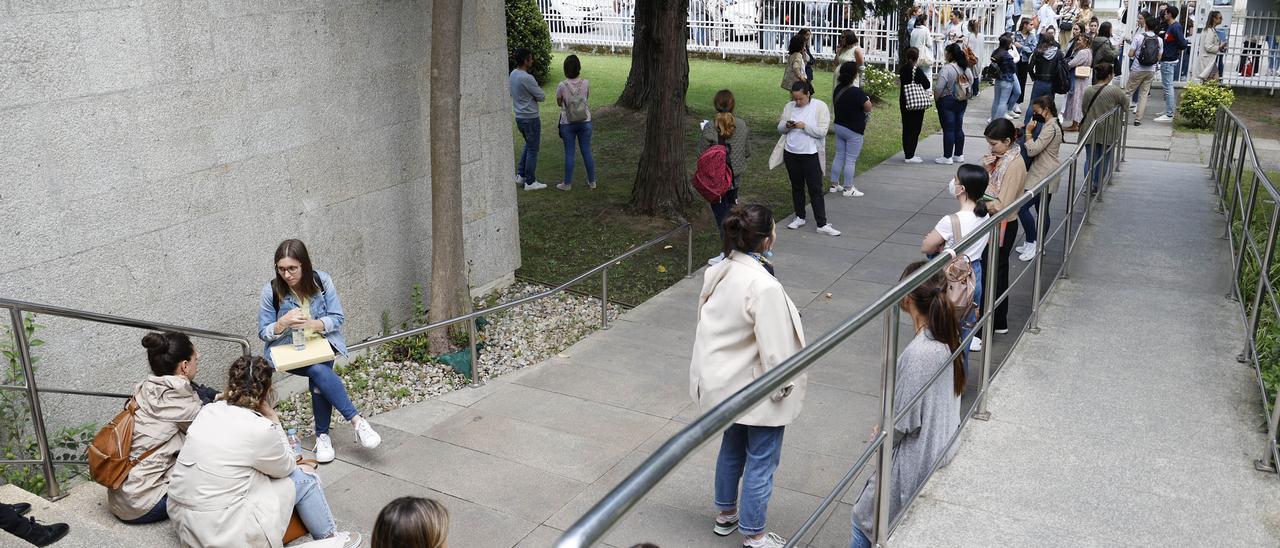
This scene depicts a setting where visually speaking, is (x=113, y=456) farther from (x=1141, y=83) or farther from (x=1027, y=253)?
(x=1141, y=83)

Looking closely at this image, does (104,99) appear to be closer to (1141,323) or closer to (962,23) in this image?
(1141,323)

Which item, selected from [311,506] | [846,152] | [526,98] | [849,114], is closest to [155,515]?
[311,506]

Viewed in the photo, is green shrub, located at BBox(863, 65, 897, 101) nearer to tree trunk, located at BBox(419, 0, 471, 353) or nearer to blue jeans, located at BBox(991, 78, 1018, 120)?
blue jeans, located at BBox(991, 78, 1018, 120)

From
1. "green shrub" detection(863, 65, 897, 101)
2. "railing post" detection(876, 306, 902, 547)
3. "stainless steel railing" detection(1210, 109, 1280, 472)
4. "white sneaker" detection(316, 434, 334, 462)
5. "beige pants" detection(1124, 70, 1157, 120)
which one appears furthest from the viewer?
"green shrub" detection(863, 65, 897, 101)

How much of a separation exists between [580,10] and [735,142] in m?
17.3

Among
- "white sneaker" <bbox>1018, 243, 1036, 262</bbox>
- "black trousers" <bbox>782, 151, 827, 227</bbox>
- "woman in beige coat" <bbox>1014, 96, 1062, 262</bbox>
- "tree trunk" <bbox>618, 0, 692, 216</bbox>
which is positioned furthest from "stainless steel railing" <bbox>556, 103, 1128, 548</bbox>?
"tree trunk" <bbox>618, 0, 692, 216</bbox>

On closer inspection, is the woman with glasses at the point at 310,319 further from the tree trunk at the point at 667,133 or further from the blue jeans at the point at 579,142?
the blue jeans at the point at 579,142

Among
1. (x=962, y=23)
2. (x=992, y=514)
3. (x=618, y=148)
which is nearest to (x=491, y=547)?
(x=992, y=514)

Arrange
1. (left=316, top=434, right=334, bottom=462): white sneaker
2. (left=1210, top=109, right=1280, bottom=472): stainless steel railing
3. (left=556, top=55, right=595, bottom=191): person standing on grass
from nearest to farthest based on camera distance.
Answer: (left=1210, top=109, right=1280, bottom=472): stainless steel railing
(left=316, top=434, right=334, bottom=462): white sneaker
(left=556, top=55, right=595, bottom=191): person standing on grass

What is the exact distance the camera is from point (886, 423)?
3707mm

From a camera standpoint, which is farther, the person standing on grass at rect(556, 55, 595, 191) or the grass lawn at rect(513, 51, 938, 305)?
the person standing on grass at rect(556, 55, 595, 191)

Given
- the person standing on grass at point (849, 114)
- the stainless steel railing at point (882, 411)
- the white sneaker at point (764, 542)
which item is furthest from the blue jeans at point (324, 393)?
the person standing on grass at point (849, 114)

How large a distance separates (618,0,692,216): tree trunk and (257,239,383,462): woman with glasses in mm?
6215

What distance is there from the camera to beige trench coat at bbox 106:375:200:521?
514 cm
